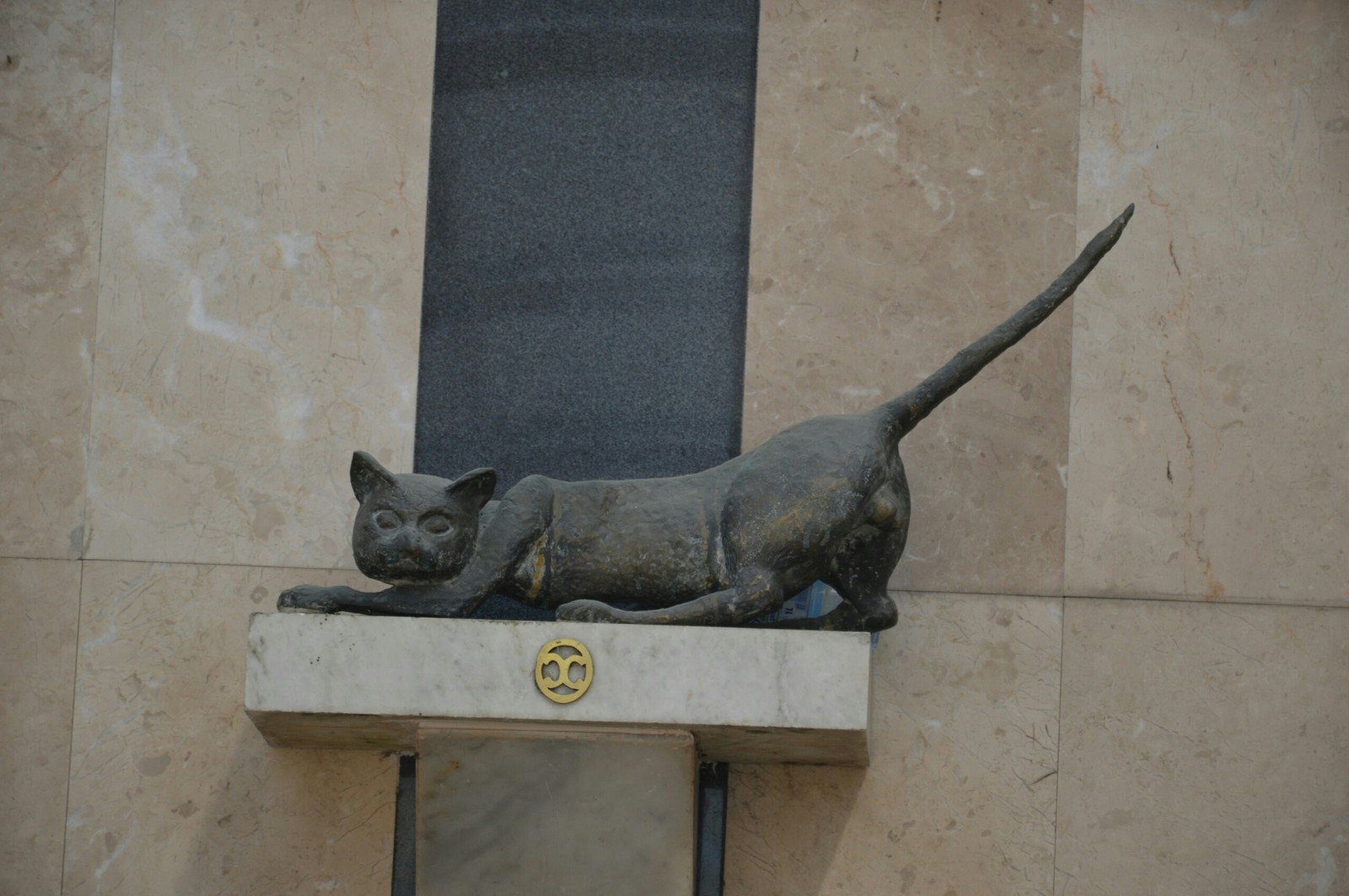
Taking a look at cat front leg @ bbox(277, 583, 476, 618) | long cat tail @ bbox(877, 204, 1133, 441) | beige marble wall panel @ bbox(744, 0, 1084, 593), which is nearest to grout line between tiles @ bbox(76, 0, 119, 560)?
cat front leg @ bbox(277, 583, 476, 618)

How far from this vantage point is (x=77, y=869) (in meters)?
4.12

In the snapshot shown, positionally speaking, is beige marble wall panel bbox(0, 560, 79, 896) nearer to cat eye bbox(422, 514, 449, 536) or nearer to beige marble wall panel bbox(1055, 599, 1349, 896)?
cat eye bbox(422, 514, 449, 536)

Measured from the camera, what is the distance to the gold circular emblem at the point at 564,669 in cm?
338

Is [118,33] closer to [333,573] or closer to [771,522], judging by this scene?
[333,573]

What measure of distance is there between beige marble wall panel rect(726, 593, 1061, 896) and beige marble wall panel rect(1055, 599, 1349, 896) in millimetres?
83

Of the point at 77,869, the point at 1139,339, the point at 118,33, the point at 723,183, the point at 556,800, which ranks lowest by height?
→ the point at 77,869

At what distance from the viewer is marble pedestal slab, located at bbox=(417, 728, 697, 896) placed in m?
3.44

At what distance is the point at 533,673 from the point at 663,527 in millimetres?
445

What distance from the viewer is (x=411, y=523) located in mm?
3516

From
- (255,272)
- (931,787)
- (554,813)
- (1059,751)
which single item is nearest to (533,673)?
(554,813)

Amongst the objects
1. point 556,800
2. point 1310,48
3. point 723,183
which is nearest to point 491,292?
point 723,183

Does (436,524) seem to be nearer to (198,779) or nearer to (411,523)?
(411,523)

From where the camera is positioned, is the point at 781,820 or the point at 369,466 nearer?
the point at 369,466

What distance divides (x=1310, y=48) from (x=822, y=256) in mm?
1367
